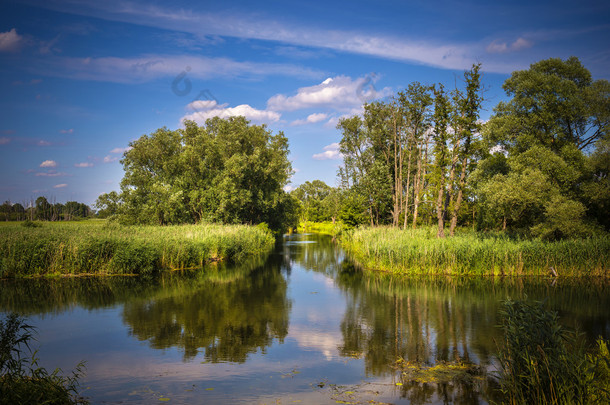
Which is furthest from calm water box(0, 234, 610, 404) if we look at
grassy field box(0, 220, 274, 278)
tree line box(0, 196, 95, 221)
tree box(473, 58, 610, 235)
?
tree line box(0, 196, 95, 221)

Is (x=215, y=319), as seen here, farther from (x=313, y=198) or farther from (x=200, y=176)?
(x=313, y=198)

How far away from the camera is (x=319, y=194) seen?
144m

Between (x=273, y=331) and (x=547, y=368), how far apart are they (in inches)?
364

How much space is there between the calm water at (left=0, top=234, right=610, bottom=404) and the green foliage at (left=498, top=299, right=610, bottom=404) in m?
0.74

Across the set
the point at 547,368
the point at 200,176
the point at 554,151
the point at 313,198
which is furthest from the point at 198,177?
the point at 313,198

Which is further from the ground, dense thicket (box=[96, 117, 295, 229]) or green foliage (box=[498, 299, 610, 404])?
dense thicket (box=[96, 117, 295, 229])

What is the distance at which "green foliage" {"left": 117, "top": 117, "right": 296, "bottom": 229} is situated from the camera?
47.6 m

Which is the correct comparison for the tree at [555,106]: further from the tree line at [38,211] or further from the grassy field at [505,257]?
the tree line at [38,211]

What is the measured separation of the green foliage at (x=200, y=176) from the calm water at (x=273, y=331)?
2381 centimetres

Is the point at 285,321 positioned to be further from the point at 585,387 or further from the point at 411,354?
the point at 585,387

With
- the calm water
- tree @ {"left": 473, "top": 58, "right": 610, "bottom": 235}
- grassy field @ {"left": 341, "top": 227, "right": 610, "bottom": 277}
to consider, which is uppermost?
tree @ {"left": 473, "top": 58, "right": 610, "bottom": 235}

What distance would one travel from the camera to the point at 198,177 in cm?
4972

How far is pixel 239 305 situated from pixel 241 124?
135 ft

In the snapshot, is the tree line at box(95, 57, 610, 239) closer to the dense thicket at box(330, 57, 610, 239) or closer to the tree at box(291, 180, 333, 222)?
the dense thicket at box(330, 57, 610, 239)
